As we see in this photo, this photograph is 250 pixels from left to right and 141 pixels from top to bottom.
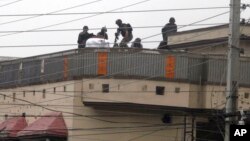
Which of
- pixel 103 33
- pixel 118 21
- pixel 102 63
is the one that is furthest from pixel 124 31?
pixel 102 63

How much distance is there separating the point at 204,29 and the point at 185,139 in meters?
5.74

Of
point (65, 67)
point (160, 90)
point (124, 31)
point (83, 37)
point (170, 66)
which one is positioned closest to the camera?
point (124, 31)

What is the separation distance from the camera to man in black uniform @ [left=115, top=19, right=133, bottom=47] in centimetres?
2847

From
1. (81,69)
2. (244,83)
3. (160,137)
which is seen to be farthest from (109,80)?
(244,83)

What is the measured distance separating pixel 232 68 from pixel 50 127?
11757 millimetres

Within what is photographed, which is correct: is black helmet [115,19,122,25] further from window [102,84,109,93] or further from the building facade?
window [102,84,109,93]

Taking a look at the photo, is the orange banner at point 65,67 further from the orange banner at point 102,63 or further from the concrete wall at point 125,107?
the orange banner at point 102,63

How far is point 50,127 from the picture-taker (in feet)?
97.2

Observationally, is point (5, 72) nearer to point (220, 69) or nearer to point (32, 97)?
point (32, 97)

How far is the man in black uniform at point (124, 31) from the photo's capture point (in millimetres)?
28469

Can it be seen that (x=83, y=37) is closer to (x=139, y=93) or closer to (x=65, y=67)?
(x=65, y=67)

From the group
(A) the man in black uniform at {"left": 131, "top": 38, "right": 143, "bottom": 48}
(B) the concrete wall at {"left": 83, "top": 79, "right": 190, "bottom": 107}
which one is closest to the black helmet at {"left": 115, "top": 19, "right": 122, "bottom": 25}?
(A) the man in black uniform at {"left": 131, "top": 38, "right": 143, "bottom": 48}

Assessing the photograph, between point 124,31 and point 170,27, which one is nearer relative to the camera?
point 124,31

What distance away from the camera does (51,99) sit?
30859mm
